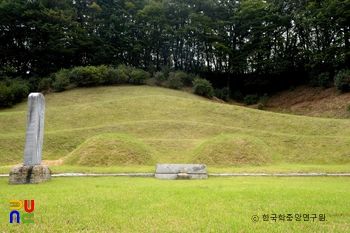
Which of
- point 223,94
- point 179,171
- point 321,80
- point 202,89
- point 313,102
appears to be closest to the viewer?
point 179,171

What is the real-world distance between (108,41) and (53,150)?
26538 millimetres

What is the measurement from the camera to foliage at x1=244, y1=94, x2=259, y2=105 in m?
34.1

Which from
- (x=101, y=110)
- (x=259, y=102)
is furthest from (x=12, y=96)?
(x=259, y=102)

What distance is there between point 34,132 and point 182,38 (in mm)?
33660

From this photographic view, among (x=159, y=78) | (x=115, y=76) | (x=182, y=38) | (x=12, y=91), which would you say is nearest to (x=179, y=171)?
(x=12, y=91)

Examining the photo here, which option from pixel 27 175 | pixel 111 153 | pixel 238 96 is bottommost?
pixel 111 153

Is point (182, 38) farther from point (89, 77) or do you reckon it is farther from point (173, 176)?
point (173, 176)

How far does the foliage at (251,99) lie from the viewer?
112 ft

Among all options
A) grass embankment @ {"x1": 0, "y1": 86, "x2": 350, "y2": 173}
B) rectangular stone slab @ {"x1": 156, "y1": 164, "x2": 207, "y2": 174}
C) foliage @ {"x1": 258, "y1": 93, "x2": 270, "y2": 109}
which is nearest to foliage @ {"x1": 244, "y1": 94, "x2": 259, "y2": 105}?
foliage @ {"x1": 258, "y1": 93, "x2": 270, "y2": 109}

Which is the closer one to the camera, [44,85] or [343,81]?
[343,81]

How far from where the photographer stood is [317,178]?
1019 centimetres

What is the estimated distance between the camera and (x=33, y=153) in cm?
934

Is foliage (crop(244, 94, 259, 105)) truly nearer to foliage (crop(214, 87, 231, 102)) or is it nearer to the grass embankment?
foliage (crop(214, 87, 231, 102))

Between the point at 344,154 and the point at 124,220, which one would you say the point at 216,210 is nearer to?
the point at 124,220
